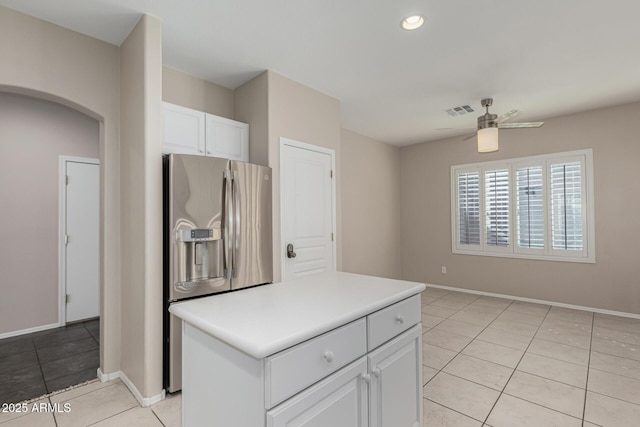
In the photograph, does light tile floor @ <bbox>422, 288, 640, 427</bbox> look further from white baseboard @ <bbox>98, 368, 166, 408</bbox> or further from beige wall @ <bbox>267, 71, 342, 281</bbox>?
white baseboard @ <bbox>98, 368, 166, 408</bbox>

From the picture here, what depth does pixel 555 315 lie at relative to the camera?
399cm

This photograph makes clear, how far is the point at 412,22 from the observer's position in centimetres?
222

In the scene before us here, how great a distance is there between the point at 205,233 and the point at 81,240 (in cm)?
266

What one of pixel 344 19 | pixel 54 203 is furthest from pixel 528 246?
pixel 54 203

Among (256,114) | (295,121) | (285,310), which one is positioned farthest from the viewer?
(295,121)

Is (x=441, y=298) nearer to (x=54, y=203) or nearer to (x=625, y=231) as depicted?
(x=625, y=231)

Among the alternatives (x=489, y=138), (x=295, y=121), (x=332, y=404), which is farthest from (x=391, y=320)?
(x=489, y=138)

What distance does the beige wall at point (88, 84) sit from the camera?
82.4 inches

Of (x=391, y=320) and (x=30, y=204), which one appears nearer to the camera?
(x=391, y=320)

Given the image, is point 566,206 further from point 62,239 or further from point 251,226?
point 62,239

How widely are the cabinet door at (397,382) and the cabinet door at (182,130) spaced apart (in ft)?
7.29

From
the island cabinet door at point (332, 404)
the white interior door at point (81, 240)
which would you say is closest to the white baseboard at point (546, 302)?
the island cabinet door at point (332, 404)

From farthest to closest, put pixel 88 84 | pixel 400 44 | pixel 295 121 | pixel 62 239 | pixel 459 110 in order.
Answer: pixel 459 110 < pixel 62 239 < pixel 295 121 < pixel 400 44 < pixel 88 84

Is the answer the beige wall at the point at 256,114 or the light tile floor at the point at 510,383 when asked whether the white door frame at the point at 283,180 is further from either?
the light tile floor at the point at 510,383
